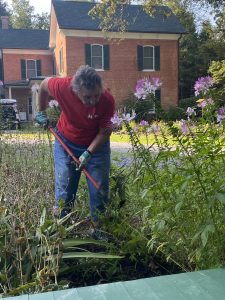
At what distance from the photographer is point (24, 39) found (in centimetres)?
3644

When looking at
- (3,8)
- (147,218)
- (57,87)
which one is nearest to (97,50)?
(57,87)

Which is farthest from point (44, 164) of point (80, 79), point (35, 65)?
point (35, 65)

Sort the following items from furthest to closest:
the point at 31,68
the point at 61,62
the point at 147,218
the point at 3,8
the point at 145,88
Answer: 1. the point at 3,8
2. the point at 31,68
3. the point at 61,62
4. the point at 147,218
5. the point at 145,88

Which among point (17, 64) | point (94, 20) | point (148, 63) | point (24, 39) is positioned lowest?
point (148, 63)

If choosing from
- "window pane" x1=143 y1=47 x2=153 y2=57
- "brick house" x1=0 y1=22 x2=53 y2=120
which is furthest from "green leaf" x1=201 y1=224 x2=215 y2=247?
"brick house" x1=0 y1=22 x2=53 y2=120

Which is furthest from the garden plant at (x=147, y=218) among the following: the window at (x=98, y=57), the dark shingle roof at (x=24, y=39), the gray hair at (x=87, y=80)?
the dark shingle roof at (x=24, y=39)

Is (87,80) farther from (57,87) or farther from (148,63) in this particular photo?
(148,63)

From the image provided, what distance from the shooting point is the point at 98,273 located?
3.11 m

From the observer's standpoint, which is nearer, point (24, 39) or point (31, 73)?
point (31, 73)

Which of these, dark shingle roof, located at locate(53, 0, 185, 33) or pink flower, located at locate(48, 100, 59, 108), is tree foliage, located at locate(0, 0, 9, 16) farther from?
pink flower, located at locate(48, 100, 59, 108)

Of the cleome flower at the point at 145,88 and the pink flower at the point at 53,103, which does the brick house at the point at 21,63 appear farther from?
the cleome flower at the point at 145,88

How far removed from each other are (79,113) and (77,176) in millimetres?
593

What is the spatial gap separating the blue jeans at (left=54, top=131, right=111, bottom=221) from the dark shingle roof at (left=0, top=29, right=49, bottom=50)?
32.2 meters

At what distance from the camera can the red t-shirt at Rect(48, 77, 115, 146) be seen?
12.7ft
